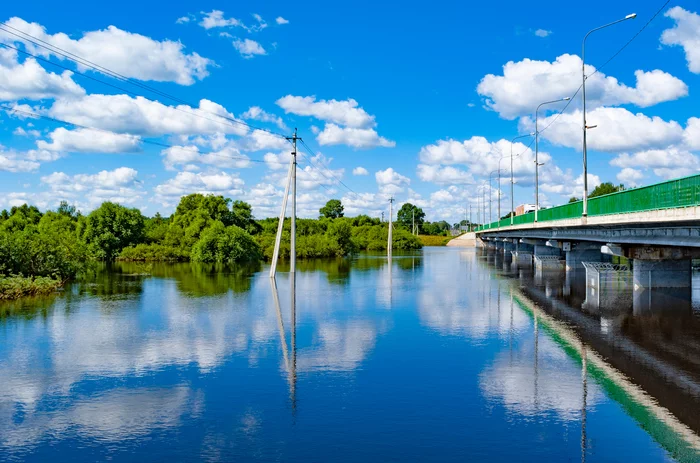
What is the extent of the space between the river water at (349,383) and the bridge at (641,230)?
452 cm

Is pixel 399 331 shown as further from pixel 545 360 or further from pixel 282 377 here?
pixel 282 377

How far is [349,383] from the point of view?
60.4 ft

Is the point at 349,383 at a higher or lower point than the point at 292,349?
lower

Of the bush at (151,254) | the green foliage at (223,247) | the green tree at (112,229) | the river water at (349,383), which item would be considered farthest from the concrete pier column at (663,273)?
the green tree at (112,229)

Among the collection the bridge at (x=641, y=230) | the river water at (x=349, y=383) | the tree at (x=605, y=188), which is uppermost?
the tree at (x=605, y=188)

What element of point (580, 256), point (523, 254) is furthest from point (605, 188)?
point (580, 256)

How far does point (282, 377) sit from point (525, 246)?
8172 centimetres

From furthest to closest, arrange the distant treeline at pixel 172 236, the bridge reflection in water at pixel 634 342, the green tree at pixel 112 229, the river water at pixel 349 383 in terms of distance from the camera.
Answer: the green tree at pixel 112 229, the distant treeline at pixel 172 236, the bridge reflection in water at pixel 634 342, the river water at pixel 349 383

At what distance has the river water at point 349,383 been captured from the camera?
44.3ft

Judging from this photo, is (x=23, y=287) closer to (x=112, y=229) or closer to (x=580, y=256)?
(x=580, y=256)

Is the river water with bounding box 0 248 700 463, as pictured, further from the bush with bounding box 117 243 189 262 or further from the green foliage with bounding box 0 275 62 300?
the bush with bounding box 117 243 189 262

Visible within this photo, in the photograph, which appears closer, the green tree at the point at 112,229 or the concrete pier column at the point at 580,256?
the concrete pier column at the point at 580,256

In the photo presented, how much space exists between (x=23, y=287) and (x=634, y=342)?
39001 mm

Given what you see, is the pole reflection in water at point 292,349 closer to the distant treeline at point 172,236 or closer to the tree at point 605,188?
the distant treeline at point 172,236
